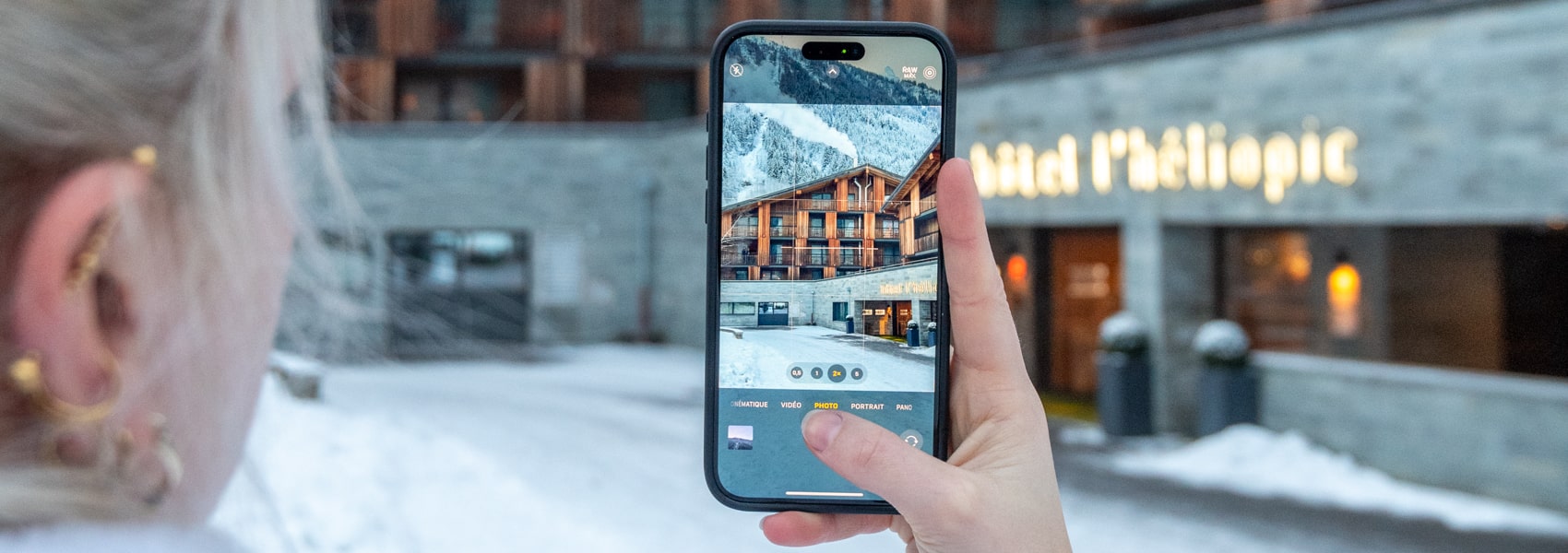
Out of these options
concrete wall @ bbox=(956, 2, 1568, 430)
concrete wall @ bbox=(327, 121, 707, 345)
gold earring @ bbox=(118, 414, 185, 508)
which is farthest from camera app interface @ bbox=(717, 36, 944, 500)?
concrete wall @ bbox=(327, 121, 707, 345)

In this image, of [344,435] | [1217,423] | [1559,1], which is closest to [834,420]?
[344,435]

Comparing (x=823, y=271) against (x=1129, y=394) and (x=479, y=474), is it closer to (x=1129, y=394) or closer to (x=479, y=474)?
(x=479, y=474)

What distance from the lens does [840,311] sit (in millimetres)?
1560

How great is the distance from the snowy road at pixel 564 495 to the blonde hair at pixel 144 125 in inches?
51.6

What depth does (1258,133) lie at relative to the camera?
937cm

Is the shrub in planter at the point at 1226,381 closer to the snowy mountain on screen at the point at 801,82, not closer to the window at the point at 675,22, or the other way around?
the snowy mountain on screen at the point at 801,82

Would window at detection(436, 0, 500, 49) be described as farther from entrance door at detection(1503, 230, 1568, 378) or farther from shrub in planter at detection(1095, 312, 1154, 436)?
entrance door at detection(1503, 230, 1568, 378)

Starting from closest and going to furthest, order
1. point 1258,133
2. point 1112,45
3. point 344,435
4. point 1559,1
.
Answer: point 344,435 < point 1559,1 < point 1258,133 < point 1112,45

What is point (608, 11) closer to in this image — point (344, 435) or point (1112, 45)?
point (1112, 45)

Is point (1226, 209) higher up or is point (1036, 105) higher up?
point (1036, 105)

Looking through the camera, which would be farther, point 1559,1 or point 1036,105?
point 1036,105

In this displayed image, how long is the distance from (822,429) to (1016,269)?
12184 millimetres

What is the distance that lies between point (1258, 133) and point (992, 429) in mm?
8813

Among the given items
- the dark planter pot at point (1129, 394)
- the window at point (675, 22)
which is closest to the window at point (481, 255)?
the window at point (675, 22)
